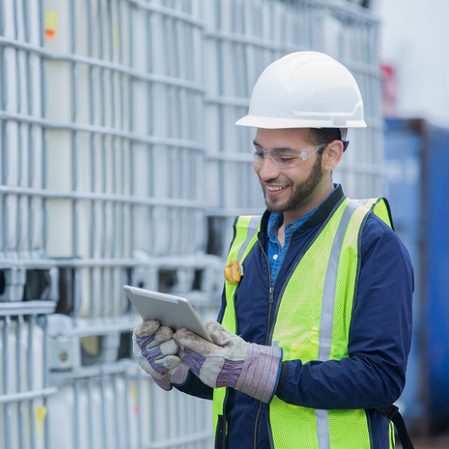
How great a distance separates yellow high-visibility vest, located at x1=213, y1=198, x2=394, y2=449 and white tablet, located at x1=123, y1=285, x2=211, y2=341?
0.27 metres

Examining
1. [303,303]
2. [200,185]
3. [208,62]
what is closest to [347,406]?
[303,303]

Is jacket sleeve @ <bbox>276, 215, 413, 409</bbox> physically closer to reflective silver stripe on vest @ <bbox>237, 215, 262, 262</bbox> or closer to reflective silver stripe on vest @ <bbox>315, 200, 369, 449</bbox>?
reflective silver stripe on vest @ <bbox>315, 200, 369, 449</bbox>

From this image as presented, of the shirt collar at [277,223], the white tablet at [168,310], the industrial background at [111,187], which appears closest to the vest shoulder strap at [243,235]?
the shirt collar at [277,223]

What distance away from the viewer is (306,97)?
3383 millimetres

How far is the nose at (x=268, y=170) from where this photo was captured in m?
3.32

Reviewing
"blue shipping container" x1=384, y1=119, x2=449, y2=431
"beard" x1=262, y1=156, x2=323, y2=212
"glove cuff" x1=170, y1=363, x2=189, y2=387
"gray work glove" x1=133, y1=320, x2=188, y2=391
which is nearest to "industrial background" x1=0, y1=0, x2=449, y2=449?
"glove cuff" x1=170, y1=363, x2=189, y2=387

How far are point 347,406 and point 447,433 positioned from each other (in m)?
7.38

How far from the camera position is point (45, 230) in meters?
4.23

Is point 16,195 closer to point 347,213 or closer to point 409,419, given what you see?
point 347,213

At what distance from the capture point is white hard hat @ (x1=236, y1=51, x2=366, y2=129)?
336cm

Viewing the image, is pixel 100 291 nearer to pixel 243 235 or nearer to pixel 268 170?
pixel 243 235

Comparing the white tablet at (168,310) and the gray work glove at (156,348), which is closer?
the white tablet at (168,310)

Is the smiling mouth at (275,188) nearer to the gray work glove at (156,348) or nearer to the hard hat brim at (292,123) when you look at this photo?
the hard hat brim at (292,123)

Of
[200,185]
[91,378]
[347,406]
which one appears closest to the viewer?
[347,406]
